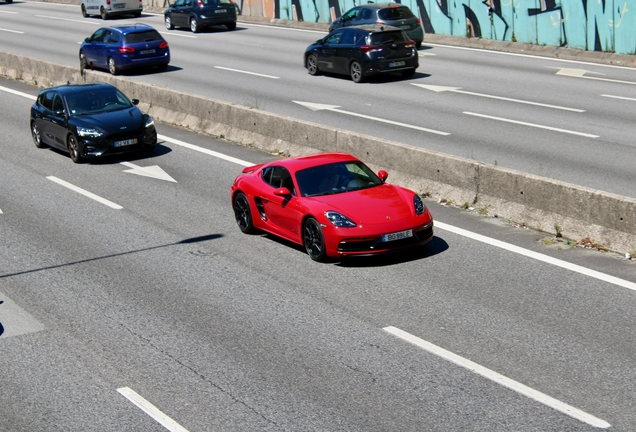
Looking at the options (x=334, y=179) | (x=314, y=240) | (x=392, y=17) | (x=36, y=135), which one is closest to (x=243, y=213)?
(x=334, y=179)

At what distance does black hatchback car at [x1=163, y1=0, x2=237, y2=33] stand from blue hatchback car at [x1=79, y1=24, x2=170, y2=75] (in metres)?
9.66

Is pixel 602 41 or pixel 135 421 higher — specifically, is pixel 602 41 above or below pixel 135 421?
above

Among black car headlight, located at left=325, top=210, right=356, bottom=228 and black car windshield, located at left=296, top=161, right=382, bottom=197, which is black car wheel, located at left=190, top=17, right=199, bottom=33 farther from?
black car headlight, located at left=325, top=210, right=356, bottom=228

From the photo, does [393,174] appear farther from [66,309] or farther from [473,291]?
[66,309]

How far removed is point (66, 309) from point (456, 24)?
87.7 feet

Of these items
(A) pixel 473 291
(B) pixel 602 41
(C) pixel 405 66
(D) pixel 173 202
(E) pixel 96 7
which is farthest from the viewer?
(E) pixel 96 7

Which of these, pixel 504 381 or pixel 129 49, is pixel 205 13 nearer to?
pixel 129 49

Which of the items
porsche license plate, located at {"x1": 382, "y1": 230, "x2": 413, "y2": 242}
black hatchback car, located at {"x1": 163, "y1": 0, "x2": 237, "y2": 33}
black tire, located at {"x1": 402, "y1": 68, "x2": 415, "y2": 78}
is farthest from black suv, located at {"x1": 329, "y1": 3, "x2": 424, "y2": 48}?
porsche license plate, located at {"x1": 382, "y1": 230, "x2": 413, "y2": 242}

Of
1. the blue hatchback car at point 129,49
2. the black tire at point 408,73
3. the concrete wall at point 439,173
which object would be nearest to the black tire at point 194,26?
the blue hatchback car at point 129,49

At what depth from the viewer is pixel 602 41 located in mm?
29359

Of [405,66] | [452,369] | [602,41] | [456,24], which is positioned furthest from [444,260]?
[456,24]

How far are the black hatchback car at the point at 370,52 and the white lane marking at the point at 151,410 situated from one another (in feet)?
65.8

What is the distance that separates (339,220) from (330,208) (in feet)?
0.89

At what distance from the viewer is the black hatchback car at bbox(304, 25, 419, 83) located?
2722cm
